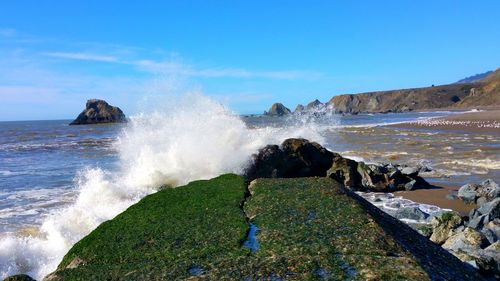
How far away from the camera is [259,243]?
7.76m

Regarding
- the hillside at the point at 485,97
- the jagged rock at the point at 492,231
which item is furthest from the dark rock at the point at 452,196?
the hillside at the point at 485,97

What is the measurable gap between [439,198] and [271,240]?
41.1ft

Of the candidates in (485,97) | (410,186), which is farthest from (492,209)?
(485,97)

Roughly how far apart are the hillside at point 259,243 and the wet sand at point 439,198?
785cm

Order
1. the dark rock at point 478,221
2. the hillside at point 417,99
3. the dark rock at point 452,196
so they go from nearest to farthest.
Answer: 1. the dark rock at point 478,221
2. the dark rock at point 452,196
3. the hillside at point 417,99

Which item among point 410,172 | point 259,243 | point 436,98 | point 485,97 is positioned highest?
point 436,98

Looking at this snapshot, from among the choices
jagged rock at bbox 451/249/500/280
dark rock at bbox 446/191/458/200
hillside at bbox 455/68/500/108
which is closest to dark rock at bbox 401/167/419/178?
dark rock at bbox 446/191/458/200

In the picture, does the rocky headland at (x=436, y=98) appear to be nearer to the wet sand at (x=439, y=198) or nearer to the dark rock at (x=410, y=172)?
the dark rock at (x=410, y=172)

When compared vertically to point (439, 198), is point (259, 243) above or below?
above

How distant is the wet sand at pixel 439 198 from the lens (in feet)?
54.1

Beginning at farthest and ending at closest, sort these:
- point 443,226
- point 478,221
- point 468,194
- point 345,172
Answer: point 345,172, point 468,194, point 478,221, point 443,226

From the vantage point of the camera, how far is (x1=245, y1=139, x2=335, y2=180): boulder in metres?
18.8

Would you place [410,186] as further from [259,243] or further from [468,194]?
[259,243]

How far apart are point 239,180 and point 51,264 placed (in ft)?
17.4
